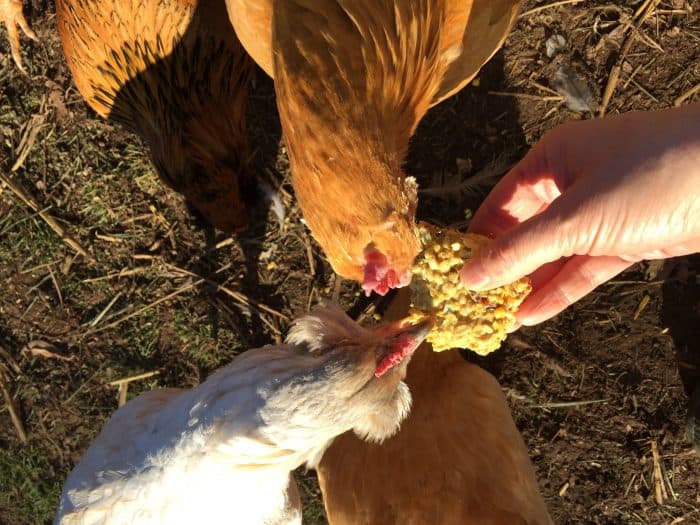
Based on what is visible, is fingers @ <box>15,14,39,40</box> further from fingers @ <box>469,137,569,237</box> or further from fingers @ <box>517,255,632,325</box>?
fingers @ <box>517,255,632,325</box>

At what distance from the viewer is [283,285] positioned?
2541mm

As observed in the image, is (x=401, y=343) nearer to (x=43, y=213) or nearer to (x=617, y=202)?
(x=617, y=202)

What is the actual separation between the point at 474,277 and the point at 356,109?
60cm

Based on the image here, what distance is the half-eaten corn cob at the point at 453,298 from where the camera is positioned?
1.63m

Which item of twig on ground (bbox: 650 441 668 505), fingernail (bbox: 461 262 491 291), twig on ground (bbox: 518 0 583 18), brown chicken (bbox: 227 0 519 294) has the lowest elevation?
twig on ground (bbox: 650 441 668 505)

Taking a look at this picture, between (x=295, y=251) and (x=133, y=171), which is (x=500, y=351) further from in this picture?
(x=133, y=171)

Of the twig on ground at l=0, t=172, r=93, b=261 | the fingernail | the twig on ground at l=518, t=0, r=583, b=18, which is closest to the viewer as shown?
the fingernail

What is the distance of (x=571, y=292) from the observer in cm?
207

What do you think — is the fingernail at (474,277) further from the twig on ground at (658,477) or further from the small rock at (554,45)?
the twig on ground at (658,477)

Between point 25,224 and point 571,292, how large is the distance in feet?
8.21

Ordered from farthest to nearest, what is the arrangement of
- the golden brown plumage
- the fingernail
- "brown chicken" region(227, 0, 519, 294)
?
the golden brown plumage → the fingernail → "brown chicken" region(227, 0, 519, 294)

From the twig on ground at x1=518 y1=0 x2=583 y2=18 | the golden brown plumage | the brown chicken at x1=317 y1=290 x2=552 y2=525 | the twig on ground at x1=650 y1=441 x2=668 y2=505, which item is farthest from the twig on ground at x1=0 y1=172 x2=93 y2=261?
the twig on ground at x1=650 y1=441 x2=668 y2=505

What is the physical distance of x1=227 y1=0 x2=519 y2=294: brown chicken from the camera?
4.05 ft

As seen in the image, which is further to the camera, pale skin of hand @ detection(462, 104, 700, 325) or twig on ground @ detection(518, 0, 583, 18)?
twig on ground @ detection(518, 0, 583, 18)
